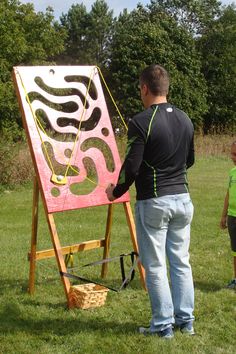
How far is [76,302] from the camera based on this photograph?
5.15 m

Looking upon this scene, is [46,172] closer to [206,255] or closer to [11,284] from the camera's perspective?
[11,284]

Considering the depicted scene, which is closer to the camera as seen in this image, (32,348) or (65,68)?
(32,348)

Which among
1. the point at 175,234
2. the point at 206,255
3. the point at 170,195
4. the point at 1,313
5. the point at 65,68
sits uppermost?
the point at 65,68

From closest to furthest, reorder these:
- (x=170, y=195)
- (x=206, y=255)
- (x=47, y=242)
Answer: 1. (x=170, y=195)
2. (x=206, y=255)
3. (x=47, y=242)

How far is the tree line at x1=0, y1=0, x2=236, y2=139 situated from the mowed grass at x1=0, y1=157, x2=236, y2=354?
1590 centimetres

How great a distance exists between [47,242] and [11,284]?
2.23 meters

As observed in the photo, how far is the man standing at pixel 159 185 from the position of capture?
13.3 ft

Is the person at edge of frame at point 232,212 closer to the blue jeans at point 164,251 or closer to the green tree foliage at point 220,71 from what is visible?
the blue jeans at point 164,251

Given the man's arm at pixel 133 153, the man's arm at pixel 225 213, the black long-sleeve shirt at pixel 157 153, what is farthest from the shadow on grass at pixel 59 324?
the man's arm at pixel 225 213

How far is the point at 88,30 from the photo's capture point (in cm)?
5959

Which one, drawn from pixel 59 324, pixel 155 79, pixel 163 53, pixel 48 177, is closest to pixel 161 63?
pixel 163 53

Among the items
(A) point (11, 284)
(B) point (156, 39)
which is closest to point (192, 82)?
(B) point (156, 39)

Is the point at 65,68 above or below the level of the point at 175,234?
above

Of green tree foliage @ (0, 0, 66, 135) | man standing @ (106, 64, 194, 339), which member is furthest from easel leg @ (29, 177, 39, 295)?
green tree foliage @ (0, 0, 66, 135)
